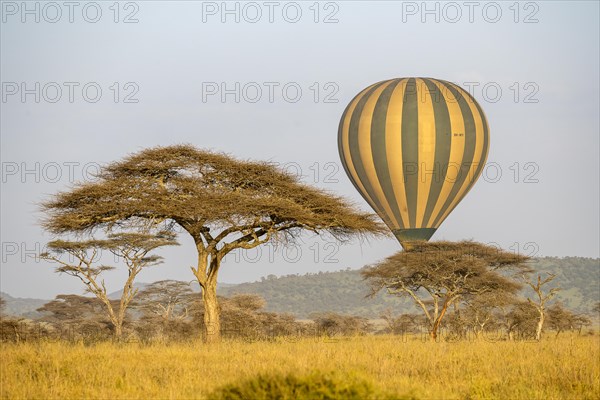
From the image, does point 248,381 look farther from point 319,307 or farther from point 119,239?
point 319,307

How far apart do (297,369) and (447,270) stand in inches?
1087

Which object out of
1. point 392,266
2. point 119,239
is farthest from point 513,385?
point 119,239

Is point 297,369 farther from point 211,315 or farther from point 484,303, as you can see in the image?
point 484,303

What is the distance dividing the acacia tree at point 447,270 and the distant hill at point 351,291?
74.3 meters

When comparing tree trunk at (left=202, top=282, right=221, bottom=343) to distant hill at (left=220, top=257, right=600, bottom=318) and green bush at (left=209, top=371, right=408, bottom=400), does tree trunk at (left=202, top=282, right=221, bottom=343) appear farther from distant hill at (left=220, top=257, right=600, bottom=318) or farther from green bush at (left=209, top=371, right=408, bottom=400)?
distant hill at (left=220, top=257, right=600, bottom=318)

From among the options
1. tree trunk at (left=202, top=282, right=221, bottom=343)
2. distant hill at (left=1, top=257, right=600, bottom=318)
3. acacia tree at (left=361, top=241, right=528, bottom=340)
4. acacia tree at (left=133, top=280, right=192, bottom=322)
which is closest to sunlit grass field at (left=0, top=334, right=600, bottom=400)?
tree trunk at (left=202, top=282, right=221, bottom=343)

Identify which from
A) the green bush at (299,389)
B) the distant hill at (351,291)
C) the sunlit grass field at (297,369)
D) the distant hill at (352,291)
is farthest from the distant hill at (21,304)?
the green bush at (299,389)

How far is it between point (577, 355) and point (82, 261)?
99.0 feet

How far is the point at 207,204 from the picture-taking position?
82.1ft

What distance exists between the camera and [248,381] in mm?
10461

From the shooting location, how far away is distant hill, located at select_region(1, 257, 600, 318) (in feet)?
399

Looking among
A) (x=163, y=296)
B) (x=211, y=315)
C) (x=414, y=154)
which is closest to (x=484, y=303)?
(x=414, y=154)

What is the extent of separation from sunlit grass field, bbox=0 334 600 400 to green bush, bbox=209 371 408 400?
467 mm

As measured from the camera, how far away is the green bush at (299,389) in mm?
10086
